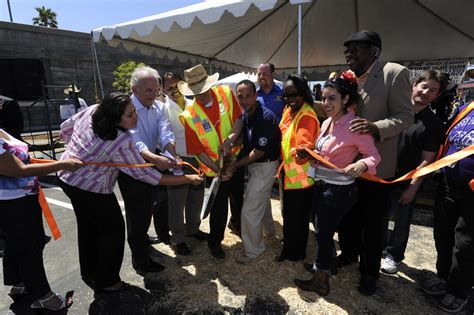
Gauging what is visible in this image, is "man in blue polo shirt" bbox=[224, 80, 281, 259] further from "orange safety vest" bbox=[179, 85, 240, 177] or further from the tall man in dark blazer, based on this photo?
the tall man in dark blazer

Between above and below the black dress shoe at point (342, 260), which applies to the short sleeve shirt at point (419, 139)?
above

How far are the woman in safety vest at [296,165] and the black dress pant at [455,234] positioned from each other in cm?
111

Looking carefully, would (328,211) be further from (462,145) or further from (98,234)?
(98,234)

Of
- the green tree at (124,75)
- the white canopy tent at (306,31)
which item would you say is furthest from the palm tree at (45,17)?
the white canopy tent at (306,31)

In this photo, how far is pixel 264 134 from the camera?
8.85 feet

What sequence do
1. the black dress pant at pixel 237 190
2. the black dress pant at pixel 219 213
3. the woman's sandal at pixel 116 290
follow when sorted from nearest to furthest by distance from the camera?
the woman's sandal at pixel 116 290, the black dress pant at pixel 219 213, the black dress pant at pixel 237 190

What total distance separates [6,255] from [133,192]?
112 cm

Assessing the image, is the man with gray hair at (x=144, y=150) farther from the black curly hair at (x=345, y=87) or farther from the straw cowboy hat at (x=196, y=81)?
the black curly hair at (x=345, y=87)

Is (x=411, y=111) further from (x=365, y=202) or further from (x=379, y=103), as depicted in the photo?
(x=365, y=202)

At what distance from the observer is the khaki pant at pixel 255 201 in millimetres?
2848

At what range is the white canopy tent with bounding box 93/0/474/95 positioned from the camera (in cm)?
525

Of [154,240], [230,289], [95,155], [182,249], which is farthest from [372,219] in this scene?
[154,240]

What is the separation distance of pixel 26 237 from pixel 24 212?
0.20 m

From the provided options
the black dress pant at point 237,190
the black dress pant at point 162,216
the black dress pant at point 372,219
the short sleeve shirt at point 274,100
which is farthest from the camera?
the short sleeve shirt at point 274,100
